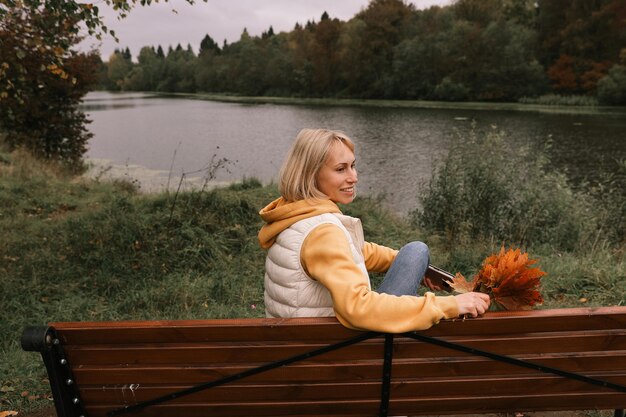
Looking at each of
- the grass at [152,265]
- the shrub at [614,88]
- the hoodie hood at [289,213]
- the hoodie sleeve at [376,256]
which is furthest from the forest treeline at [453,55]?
the hoodie hood at [289,213]

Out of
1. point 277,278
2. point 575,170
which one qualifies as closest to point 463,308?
point 277,278

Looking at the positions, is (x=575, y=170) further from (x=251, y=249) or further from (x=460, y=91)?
(x=460, y=91)

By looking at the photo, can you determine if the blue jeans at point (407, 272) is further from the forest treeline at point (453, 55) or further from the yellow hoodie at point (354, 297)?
the forest treeline at point (453, 55)

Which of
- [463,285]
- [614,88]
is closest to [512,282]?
[463,285]

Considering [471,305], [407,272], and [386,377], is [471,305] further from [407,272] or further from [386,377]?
[407,272]

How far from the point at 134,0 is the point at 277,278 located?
155 inches

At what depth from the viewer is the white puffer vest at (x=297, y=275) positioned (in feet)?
6.09

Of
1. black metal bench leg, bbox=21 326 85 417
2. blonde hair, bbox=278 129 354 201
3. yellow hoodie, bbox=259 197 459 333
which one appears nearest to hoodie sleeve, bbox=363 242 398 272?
blonde hair, bbox=278 129 354 201

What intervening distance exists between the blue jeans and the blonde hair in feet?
1.81

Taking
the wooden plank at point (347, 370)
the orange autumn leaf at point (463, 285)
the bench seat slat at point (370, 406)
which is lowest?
the bench seat slat at point (370, 406)

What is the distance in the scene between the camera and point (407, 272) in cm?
232

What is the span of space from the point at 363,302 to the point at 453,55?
60413mm

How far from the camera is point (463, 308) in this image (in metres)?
1.67

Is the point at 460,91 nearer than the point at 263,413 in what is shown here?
No
